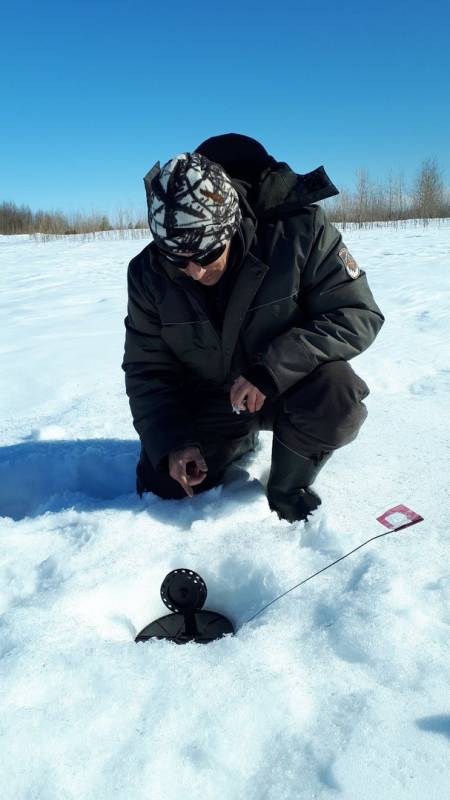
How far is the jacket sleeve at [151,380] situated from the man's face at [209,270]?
197 mm

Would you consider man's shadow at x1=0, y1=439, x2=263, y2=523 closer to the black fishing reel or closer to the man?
the man

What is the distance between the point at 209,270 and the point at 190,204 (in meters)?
0.22

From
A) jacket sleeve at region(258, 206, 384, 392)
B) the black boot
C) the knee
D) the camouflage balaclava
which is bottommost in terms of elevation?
A: the black boot

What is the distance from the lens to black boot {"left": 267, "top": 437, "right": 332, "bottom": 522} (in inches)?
66.2

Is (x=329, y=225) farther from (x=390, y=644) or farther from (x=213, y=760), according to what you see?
(x=213, y=760)

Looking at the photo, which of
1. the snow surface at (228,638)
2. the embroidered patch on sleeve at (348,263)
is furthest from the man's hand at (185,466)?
the embroidered patch on sleeve at (348,263)

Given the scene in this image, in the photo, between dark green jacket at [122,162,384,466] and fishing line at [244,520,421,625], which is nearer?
fishing line at [244,520,421,625]

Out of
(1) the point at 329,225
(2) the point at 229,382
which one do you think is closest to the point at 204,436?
(2) the point at 229,382

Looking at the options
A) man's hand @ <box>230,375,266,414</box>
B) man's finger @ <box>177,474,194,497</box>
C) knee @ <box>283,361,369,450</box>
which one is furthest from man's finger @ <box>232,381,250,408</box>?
man's finger @ <box>177,474,194,497</box>

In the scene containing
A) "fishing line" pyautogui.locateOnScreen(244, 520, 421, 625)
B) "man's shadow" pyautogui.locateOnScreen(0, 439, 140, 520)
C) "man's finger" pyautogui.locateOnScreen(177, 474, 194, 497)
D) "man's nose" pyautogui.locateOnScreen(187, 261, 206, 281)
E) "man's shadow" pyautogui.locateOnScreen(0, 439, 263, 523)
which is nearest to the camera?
"fishing line" pyautogui.locateOnScreen(244, 520, 421, 625)

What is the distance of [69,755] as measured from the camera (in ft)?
3.13

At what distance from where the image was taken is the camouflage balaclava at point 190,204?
1.40m

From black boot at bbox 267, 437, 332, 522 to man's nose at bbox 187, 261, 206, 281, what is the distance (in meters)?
0.54

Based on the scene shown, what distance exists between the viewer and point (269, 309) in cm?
166
